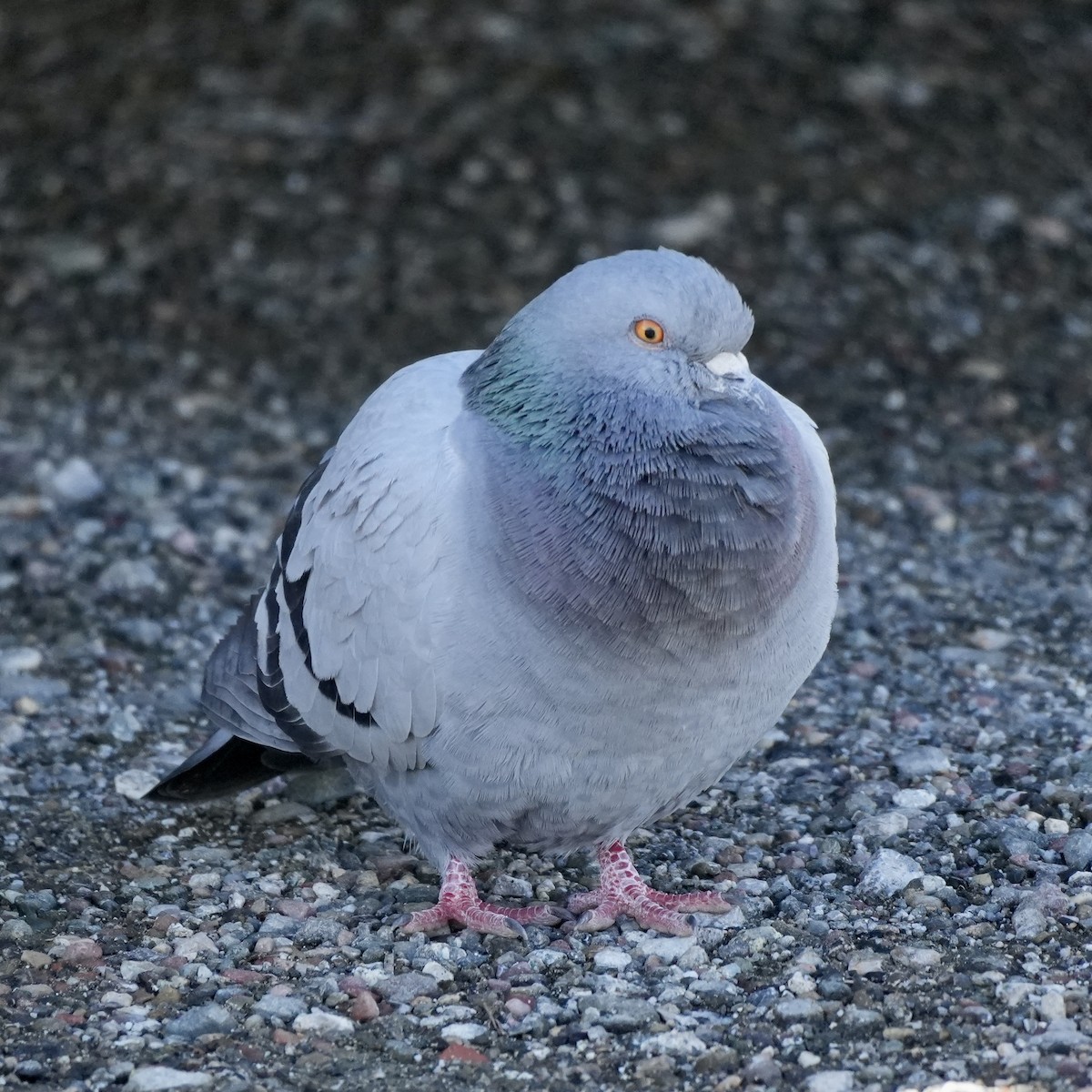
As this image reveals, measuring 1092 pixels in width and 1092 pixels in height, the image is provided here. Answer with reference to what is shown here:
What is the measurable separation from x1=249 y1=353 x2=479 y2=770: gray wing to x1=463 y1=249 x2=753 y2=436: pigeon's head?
0.31m

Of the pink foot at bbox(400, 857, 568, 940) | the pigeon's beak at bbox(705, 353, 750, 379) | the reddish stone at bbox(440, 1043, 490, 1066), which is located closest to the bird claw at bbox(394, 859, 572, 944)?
the pink foot at bbox(400, 857, 568, 940)

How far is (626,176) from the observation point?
9.45 metres

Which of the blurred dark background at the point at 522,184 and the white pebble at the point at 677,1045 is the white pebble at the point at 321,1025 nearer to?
the white pebble at the point at 677,1045

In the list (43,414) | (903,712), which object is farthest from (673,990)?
(43,414)

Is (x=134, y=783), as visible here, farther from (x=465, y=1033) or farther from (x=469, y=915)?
(x=465, y=1033)

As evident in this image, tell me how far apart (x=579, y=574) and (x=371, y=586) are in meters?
0.63

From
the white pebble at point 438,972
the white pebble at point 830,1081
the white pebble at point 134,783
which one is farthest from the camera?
the white pebble at point 134,783

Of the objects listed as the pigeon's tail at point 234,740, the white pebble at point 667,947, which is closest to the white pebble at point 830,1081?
the white pebble at point 667,947

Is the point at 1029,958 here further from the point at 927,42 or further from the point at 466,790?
the point at 927,42

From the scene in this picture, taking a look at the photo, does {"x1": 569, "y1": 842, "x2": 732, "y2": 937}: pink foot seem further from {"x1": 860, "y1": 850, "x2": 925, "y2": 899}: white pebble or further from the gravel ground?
{"x1": 860, "y1": 850, "x2": 925, "y2": 899}: white pebble

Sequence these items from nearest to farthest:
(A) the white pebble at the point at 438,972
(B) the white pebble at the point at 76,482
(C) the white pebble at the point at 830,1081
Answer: (C) the white pebble at the point at 830,1081
(A) the white pebble at the point at 438,972
(B) the white pebble at the point at 76,482

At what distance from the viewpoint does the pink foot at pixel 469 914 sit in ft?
14.6

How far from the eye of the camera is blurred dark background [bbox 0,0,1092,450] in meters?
8.18

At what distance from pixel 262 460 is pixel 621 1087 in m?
4.22
